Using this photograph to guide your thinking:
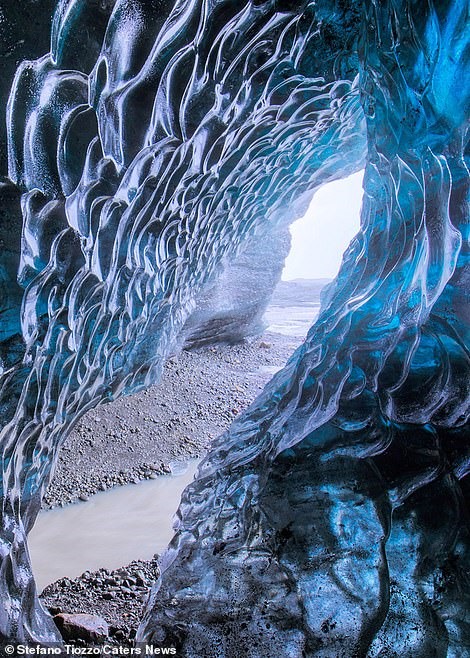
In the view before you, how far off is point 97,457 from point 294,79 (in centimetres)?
212

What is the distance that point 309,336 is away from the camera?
128cm

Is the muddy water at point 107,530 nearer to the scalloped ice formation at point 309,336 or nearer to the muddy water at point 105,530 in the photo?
the muddy water at point 105,530

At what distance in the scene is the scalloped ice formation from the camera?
2.24ft

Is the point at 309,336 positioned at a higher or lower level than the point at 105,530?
higher

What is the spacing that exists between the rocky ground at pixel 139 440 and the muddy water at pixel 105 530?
0.07m

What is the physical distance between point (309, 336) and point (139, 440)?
1810mm

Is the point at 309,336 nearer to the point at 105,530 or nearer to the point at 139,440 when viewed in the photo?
the point at 105,530

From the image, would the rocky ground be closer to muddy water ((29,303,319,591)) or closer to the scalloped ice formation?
muddy water ((29,303,319,591))

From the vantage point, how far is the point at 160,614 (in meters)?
0.99

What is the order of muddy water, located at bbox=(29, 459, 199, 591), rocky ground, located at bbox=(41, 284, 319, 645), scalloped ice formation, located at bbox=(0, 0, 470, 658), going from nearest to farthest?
scalloped ice formation, located at bbox=(0, 0, 470, 658)
rocky ground, located at bbox=(41, 284, 319, 645)
muddy water, located at bbox=(29, 459, 199, 591)

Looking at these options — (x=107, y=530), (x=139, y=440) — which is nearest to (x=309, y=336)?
(x=107, y=530)

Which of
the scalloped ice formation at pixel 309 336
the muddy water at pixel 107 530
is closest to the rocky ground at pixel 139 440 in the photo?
the muddy water at pixel 107 530

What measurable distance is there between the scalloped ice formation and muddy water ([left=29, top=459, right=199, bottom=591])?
71cm

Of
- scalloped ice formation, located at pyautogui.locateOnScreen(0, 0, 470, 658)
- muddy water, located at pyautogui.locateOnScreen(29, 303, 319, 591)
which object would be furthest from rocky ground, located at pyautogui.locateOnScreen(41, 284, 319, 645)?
scalloped ice formation, located at pyautogui.locateOnScreen(0, 0, 470, 658)
